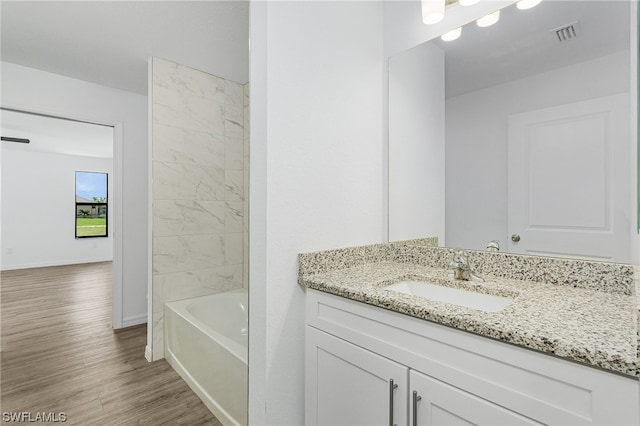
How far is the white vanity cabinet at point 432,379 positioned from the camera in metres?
0.67

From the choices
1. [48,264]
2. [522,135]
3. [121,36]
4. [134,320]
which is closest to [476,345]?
[522,135]

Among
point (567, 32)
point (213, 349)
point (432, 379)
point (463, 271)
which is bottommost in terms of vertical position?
point (213, 349)

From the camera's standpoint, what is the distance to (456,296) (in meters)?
1.26

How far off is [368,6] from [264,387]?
195 centimetres

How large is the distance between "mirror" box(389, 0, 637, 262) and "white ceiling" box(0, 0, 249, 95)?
1.28 metres

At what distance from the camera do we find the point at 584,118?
3.79 ft

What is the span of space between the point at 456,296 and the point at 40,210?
801cm

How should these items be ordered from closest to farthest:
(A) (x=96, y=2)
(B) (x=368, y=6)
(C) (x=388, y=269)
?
1. (C) (x=388, y=269)
2. (B) (x=368, y=6)
3. (A) (x=96, y=2)

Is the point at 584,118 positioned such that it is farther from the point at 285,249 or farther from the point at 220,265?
the point at 220,265

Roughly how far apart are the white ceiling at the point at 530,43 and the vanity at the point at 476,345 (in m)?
0.80

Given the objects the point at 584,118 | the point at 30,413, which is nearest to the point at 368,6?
the point at 584,118

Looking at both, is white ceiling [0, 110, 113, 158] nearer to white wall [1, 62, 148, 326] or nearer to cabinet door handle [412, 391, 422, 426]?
white wall [1, 62, 148, 326]

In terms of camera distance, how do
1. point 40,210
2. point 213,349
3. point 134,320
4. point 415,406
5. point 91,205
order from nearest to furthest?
point 415,406 < point 213,349 < point 134,320 < point 40,210 < point 91,205

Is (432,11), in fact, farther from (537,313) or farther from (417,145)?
(537,313)
